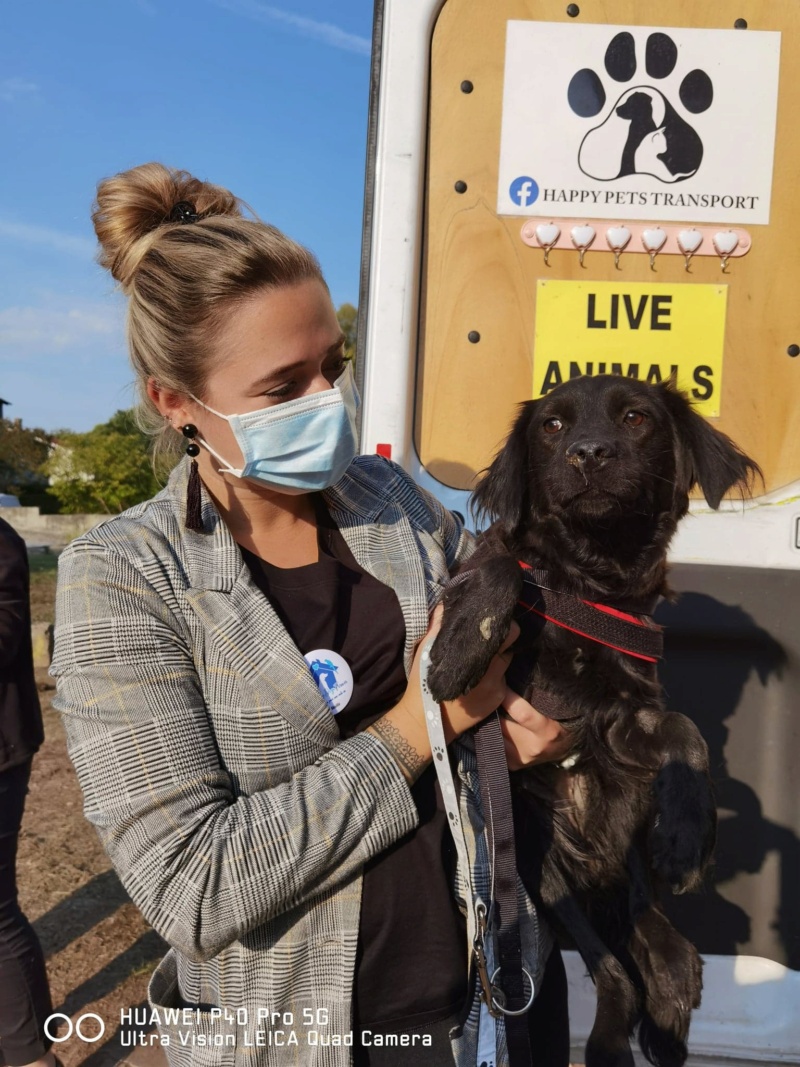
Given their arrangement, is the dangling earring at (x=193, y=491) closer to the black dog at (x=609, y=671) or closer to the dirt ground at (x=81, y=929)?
the black dog at (x=609, y=671)

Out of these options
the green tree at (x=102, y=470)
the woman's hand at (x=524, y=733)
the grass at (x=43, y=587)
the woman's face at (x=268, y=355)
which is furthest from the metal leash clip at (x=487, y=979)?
the green tree at (x=102, y=470)

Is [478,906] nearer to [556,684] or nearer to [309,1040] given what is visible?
[309,1040]

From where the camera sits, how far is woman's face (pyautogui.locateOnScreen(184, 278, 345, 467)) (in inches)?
68.0

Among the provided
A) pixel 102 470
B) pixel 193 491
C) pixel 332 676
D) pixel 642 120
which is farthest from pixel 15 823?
pixel 102 470

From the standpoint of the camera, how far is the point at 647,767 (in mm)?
2141

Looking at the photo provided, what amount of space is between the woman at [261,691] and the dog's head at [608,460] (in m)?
0.54

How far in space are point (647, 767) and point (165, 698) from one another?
4.16 ft

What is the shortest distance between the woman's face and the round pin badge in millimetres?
504

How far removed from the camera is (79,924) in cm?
445

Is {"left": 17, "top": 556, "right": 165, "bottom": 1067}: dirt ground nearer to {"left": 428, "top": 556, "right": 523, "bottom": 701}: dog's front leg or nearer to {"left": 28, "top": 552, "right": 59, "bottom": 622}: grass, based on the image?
{"left": 428, "top": 556, "right": 523, "bottom": 701}: dog's front leg

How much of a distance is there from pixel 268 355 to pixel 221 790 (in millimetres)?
868

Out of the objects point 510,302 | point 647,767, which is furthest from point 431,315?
point 647,767

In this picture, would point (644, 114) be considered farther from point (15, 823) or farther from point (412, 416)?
point (15, 823)

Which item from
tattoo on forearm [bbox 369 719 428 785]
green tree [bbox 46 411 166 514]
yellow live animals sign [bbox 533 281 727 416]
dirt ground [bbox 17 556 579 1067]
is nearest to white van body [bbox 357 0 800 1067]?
yellow live animals sign [bbox 533 281 727 416]
